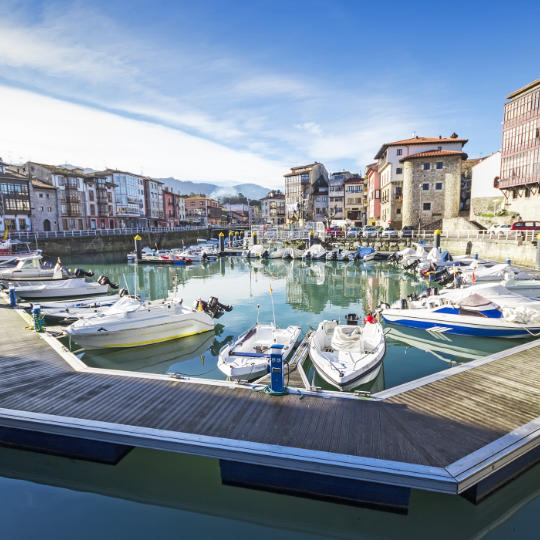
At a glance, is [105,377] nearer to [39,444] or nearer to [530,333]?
[39,444]

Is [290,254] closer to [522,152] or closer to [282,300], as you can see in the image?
[282,300]

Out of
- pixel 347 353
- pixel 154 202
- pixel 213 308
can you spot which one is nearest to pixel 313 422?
pixel 347 353

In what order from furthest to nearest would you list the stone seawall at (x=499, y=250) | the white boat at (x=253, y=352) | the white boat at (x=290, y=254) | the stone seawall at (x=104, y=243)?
the stone seawall at (x=104, y=243) → the white boat at (x=290, y=254) → the stone seawall at (x=499, y=250) → the white boat at (x=253, y=352)

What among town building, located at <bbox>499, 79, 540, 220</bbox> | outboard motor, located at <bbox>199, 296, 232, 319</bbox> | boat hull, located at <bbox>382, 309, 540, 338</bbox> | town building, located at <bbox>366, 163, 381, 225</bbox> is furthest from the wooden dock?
town building, located at <bbox>366, 163, 381, 225</bbox>

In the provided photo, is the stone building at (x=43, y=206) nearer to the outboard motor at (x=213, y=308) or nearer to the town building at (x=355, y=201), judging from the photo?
the outboard motor at (x=213, y=308)

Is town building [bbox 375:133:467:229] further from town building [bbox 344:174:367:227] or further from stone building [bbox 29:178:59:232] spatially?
stone building [bbox 29:178:59:232]

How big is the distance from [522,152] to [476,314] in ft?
123

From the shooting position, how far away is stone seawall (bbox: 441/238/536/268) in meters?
34.5

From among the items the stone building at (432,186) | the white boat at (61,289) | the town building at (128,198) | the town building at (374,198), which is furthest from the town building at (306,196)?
the white boat at (61,289)

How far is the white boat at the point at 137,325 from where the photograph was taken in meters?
15.1

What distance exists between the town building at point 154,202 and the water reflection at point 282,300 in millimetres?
44267

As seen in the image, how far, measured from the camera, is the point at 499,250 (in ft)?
129

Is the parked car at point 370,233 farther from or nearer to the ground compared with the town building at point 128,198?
nearer to the ground

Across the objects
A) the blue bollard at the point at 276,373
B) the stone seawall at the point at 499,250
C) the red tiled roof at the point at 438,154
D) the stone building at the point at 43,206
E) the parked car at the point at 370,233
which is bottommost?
the blue bollard at the point at 276,373
